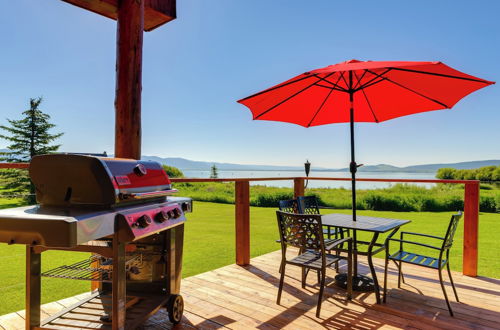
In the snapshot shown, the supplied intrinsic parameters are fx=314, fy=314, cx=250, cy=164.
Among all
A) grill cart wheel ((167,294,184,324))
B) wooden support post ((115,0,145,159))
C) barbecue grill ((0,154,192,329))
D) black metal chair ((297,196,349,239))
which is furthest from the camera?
black metal chair ((297,196,349,239))

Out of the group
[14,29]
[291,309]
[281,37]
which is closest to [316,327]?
[291,309]

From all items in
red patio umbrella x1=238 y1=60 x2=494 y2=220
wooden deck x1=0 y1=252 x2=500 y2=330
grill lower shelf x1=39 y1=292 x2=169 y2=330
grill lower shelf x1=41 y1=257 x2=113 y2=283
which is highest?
red patio umbrella x1=238 y1=60 x2=494 y2=220

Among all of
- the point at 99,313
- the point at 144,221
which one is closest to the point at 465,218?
the point at 144,221

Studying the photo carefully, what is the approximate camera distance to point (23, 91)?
105 feet

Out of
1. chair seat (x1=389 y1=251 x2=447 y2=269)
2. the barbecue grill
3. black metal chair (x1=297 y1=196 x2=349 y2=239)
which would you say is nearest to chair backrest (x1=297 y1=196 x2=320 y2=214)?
black metal chair (x1=297 y1=196 x2=349 y2=239)

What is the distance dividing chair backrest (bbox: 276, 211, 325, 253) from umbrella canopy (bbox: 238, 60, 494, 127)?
3.82 ft

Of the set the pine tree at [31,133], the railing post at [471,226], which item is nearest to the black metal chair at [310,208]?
the railing post at [471,226]

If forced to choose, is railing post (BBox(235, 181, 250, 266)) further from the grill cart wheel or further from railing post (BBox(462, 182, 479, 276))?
railing post (BBox(462, 182, 479, 276))

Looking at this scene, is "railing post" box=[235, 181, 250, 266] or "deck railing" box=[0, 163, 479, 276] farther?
"railing post" box=[235, 181, 250, 266]

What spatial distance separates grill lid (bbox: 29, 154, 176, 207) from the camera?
1663mm

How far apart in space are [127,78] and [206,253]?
3.07 m

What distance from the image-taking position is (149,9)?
300 cm

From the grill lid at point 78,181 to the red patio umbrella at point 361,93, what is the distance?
5.60ft

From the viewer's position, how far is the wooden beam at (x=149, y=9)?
2.69 m
